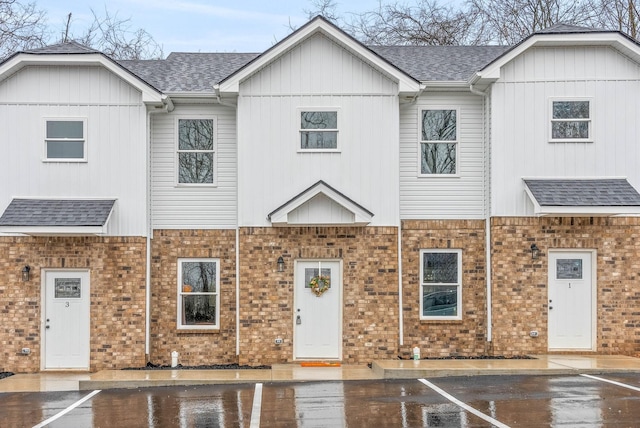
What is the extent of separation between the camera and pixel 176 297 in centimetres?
1648

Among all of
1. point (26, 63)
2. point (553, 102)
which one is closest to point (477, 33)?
point (553, 102)

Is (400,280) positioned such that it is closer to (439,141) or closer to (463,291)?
(463,291)

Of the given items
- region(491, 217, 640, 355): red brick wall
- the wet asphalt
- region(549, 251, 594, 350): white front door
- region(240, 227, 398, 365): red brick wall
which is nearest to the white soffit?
region(240, 227, 398, 365): red brick wall

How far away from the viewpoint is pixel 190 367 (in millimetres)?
15523

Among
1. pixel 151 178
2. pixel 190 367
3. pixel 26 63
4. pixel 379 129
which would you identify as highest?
pixel 26 63

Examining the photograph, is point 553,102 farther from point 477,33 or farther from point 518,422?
point 477,33

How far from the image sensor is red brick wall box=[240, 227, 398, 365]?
15625 mm

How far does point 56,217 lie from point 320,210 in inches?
222

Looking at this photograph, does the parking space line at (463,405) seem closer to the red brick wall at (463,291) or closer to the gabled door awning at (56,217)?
the red brick wall at (463,291)

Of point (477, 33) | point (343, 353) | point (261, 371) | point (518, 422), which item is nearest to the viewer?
point (518, 422)

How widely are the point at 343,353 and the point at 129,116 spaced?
280 inches

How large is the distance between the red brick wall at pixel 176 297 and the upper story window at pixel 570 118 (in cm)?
769

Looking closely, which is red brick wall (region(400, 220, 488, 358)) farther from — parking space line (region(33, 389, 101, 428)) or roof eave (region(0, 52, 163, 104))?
parking space line (region(33, 389, 101, 428))

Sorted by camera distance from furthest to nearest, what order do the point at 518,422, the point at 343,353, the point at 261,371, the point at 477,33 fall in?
the point at 477,33, the point at 343,353, the point at 261,371, the point at 518,422
